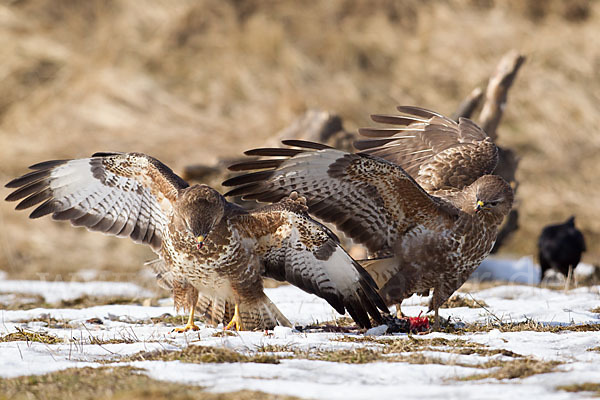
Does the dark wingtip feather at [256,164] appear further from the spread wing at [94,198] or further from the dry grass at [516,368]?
the dry grass at [516,368]

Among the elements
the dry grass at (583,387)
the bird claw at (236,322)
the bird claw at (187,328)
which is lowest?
the dry grass at (583,387)

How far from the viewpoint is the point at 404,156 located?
7.22 m

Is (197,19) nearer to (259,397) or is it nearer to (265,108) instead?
(265,108)

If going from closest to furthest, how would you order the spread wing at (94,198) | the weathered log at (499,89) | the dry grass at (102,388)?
the dry grass at (102,388)
the spread wing at (94,198)
the weathered log at (499,89)

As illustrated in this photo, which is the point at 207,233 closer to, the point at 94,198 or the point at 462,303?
the point at 94,198

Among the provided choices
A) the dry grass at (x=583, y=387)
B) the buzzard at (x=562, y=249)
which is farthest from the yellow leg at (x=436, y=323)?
the buzzard at (x=562, y=249)

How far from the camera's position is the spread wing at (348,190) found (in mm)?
5633

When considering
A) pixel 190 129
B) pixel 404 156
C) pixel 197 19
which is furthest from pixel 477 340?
pixel 197 19

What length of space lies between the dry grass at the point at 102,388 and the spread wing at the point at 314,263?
1.89 metres

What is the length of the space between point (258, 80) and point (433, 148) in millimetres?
11691

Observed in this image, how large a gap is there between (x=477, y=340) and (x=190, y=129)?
41.7ft

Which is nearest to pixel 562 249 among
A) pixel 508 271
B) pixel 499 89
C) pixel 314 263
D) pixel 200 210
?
pixel 508 271

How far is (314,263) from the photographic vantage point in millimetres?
5742

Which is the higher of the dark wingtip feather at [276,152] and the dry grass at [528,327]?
the dark wingtip feather at [276,152]
